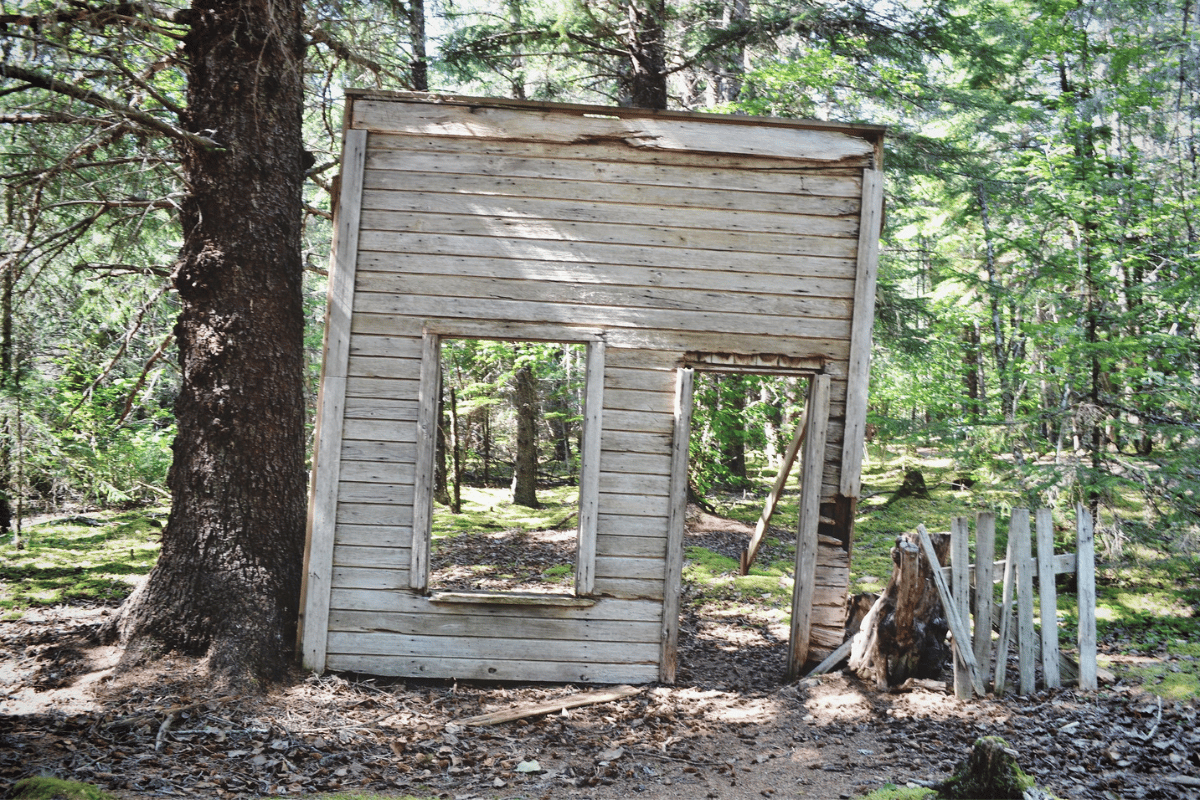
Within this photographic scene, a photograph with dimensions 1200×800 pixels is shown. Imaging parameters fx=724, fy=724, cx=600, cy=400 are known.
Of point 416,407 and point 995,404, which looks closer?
point 416,407

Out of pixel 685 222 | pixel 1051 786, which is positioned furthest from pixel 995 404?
pixel 1051 786

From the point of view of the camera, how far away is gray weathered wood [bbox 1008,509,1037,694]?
523 centimetres

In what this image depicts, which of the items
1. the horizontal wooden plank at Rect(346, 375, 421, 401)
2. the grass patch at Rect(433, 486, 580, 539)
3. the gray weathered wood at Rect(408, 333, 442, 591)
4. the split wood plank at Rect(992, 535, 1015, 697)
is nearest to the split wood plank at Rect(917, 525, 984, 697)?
the split wood plank at Rect(992, 535, 1015, 697)

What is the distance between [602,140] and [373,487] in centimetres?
324

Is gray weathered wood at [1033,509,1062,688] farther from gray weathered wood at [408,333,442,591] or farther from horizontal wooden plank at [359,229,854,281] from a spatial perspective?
gray weathered wood at [408,333,442,591]

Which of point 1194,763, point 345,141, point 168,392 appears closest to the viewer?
point 1194,763

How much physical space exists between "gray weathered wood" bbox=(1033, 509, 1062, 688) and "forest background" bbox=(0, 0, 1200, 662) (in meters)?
2.68

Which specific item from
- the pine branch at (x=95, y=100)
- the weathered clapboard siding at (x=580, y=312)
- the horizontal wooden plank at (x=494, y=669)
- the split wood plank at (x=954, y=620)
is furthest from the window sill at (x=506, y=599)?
the pine branch at (x=95, y=100)

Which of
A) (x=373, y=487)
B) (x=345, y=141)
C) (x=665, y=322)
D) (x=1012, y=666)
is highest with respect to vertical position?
(x=345, y=141)

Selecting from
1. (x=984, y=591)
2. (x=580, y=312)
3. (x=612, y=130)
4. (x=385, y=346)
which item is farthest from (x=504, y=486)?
(x=984, y=591)

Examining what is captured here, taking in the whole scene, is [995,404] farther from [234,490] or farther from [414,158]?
[234,490]

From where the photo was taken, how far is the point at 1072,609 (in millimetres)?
7957

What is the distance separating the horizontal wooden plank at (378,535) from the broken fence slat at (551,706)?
138cm

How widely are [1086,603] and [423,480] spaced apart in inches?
198
